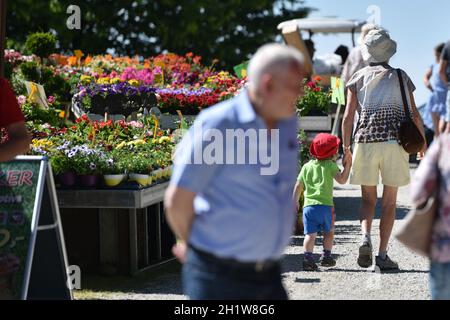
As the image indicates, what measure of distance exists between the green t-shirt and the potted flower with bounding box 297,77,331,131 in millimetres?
4018

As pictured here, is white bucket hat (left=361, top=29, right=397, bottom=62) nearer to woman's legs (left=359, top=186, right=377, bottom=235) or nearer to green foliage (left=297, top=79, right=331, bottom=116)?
woman's legs (left=359, top=186, right=377, bottom=235)

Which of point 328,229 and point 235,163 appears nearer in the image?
point 235,163

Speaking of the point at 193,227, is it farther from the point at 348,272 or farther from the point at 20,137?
the point at 348,272

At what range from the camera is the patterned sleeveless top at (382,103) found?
7828mm

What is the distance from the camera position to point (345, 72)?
13141 millimetres

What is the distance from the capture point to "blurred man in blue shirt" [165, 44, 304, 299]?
3900 millimetres

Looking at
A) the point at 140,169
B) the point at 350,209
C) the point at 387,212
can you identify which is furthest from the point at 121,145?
the point at 350,209

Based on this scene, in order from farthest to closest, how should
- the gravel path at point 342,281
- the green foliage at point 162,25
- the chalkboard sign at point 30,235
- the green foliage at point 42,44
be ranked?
the green foliage at point 162,25, the green foliage at point 42,44, the gravel path at point 342,281, the chalkboard sign at point 30,235

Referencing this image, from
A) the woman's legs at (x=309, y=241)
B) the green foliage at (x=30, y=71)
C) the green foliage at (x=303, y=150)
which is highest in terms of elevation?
the green foliage at (x=30, y=71)

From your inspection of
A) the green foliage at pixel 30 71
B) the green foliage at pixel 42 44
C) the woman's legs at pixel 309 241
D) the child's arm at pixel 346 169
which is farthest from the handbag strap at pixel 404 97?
the green foliage at pixel 42 44

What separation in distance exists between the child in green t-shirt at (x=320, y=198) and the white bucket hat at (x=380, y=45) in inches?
27.4

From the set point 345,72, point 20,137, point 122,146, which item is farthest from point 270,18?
point 20,137

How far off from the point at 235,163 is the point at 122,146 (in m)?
4.65

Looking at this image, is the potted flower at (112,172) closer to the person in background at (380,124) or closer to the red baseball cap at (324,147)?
the red baseball cap at (324,147)
